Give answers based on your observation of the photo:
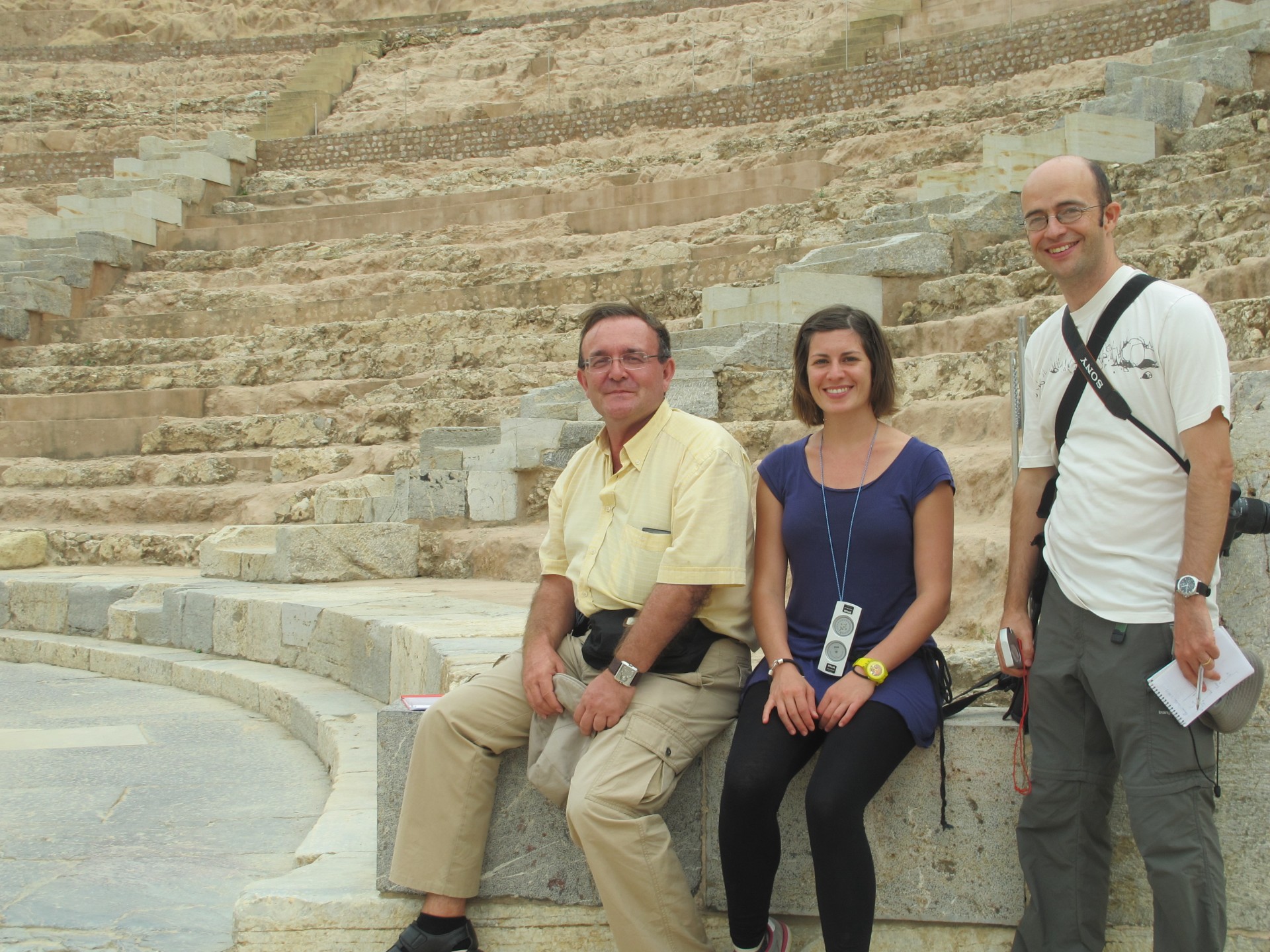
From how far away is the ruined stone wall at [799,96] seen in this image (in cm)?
1597

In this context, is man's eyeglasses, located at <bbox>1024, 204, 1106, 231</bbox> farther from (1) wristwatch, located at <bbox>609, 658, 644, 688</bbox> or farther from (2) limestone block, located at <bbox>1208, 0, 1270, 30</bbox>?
(2) limestone block, located at <bbox>1208, 0, 1270, 30</bbox>

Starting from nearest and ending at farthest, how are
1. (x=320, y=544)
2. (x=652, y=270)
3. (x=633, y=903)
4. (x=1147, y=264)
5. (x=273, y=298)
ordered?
(x=633, y=903), (x=1147, y=264), (x=320, y=544), (x=652, y=270), (x=273, y=298)

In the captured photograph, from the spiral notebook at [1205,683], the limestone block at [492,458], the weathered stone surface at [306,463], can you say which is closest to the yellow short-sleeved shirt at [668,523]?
the spiral notebook at [1205,683]

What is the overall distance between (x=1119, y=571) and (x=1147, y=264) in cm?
550

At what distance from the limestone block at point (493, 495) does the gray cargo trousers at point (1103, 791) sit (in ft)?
18.6

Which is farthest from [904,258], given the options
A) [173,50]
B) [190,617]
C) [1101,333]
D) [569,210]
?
[173,50]

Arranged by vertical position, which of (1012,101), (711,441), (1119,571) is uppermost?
(1012,101)

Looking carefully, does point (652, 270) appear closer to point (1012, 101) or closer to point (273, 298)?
point (273, 298)

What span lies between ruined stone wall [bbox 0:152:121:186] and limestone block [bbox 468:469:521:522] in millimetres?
14192

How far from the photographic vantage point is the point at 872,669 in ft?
Answer: 8.22

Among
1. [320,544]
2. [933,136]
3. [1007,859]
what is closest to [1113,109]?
[933,136]

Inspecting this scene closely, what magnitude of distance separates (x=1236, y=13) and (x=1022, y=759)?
504 inches

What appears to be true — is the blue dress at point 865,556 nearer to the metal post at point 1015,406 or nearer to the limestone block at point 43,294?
the metal post at point 1015,406

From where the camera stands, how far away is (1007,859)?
102 inches
